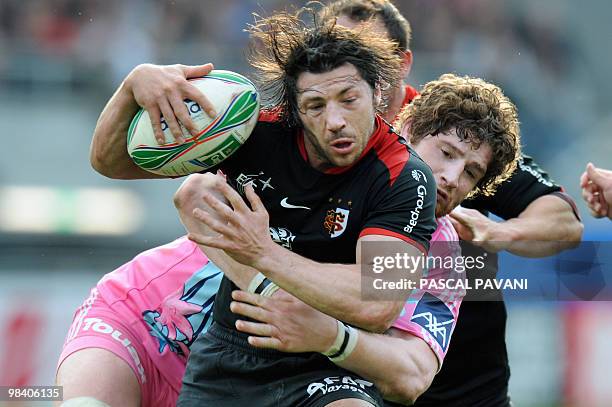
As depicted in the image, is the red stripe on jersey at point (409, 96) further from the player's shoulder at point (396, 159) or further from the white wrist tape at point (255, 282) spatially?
the white wrist tape at point (255, 282)

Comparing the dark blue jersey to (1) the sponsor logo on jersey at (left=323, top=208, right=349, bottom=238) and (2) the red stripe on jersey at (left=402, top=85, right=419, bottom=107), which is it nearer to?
(1) the sponsor logo on jersey at (left=323, top=208, right=349, bottom=238)

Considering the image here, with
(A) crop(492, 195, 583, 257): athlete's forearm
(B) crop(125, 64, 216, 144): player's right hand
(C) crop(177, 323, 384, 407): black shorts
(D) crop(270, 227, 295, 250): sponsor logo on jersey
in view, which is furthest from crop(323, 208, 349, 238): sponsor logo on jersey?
(A) crop(492, 195, 583, 257): athlete's forearm

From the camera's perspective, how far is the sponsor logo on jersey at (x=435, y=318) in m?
4.77

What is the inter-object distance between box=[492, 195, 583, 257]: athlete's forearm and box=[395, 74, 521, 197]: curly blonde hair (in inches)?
21.6

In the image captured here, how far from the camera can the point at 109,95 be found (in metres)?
12.5

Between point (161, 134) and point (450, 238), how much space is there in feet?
5.43

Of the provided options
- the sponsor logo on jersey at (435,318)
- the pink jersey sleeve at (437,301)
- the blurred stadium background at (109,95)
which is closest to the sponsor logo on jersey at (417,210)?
the pink jersey sleeve at (437,301)

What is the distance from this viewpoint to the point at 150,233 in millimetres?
11773

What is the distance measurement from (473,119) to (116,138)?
1805mm

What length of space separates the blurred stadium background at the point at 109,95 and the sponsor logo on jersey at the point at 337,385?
5.09 m

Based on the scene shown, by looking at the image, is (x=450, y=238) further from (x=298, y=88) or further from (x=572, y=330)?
(x=572, y=330)

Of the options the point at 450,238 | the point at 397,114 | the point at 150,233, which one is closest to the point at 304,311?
the point at 450,238

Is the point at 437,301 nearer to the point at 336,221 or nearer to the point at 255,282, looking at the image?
the point at 336,221

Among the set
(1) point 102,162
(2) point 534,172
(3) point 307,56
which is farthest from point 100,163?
(2) point 534,172
